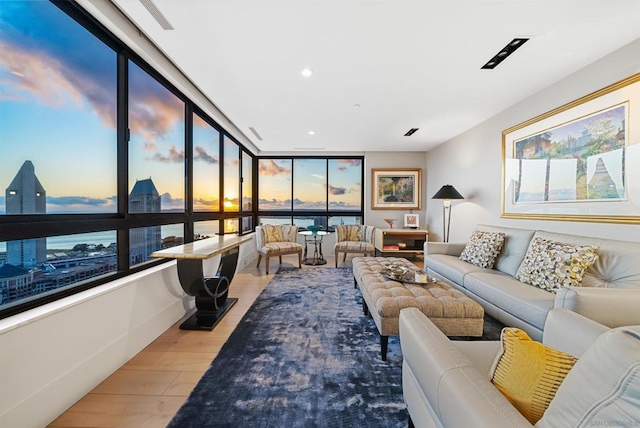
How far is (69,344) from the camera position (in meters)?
1.56

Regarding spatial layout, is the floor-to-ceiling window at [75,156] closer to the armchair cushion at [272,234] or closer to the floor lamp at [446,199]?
the armchair cushion at [272,234]

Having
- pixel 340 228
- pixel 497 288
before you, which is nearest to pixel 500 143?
pixel 497 288

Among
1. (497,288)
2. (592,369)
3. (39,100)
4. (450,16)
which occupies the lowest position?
(497,288)

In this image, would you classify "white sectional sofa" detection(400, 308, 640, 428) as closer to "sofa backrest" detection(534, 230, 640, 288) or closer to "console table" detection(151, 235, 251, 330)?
"sofa backrest" detection(534, 230, 640, 288)

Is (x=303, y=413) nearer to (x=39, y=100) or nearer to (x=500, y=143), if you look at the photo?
(x=39, y=100)

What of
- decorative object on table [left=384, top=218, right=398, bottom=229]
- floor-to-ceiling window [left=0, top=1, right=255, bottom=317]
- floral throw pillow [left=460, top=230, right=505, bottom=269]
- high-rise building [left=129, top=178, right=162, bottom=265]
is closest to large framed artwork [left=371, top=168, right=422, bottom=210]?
decorative object on table [left=384, top=218, right=398, bottom=229]

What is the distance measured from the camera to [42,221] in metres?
1.52

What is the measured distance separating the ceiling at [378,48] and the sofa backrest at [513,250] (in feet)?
5.20

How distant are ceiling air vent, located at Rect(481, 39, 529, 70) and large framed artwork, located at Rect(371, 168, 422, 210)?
366 centimetres

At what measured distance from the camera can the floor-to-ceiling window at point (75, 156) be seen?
4.64 ft

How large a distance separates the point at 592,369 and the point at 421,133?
4.48 meters

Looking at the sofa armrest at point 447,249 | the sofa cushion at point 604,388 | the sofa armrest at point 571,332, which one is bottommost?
the sofa armrest at point 447,249

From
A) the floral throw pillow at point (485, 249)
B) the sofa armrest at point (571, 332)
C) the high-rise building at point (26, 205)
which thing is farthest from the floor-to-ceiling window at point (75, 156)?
the floral throw pillow at point (485, 249)

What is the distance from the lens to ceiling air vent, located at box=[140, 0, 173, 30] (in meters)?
1.70
